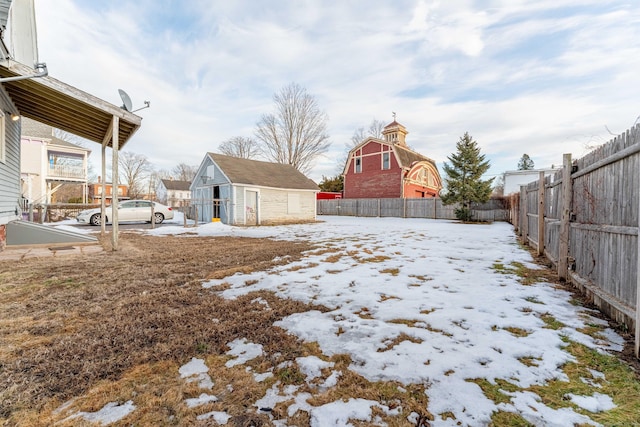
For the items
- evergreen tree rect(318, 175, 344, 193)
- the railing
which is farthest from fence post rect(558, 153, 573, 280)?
evergreen tree rect(318, 175, 344, 193)

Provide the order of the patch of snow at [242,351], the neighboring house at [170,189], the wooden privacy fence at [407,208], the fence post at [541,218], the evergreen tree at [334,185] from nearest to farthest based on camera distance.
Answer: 1. the patch of snow at [242,351]
2. the fence post at [541,218]
3. the wooden privacy fence at [407,208]
4. the evergreen tree at [334,185]
5. the neighboring house at [170,189]

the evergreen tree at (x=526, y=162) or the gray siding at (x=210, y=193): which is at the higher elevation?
the evergreen tree at (x=526, y=162)

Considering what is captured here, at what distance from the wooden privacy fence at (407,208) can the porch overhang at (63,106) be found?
18.8 metres

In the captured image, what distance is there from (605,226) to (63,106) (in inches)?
386

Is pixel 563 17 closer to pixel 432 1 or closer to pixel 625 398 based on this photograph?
pixel 432 1

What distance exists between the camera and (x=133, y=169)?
42.1 metres

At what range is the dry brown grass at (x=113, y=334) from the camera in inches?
Answer: 65.3

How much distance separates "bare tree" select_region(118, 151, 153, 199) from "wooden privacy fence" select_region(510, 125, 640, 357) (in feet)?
155

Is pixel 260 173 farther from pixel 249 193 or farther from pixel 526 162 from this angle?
pixel 526 162

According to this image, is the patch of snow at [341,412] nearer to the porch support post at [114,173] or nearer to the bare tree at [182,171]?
the porch support post at [114,173]

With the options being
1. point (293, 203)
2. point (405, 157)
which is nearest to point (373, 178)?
point (405, 157)

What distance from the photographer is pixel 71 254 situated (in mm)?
6020

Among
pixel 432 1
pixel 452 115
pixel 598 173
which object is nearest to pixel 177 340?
pixel 598 173

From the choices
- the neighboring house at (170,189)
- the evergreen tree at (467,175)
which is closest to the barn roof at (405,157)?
the evergreen tree at (467,175)
